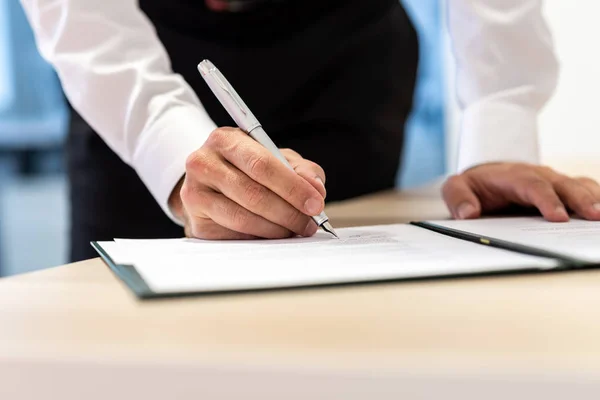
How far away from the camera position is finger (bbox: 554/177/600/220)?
0.74 m

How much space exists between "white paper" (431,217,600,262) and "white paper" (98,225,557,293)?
4 centimetres

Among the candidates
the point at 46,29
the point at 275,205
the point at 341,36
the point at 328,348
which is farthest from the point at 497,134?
the point at 328,348

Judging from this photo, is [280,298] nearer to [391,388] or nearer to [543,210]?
[391,388]

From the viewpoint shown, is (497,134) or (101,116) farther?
(497,134)

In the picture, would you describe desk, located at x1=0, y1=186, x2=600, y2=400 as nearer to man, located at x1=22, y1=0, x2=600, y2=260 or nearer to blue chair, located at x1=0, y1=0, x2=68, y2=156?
man, located at x1=22, y1=0, x2=600, y2=260

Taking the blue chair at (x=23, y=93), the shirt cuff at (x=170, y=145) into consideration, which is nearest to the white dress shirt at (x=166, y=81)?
the shirt cuff at (x=170, y=145)

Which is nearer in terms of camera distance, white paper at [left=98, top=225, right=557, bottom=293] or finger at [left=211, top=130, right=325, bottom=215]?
white paper at [left=98, top=225, right=557, bottom=293]

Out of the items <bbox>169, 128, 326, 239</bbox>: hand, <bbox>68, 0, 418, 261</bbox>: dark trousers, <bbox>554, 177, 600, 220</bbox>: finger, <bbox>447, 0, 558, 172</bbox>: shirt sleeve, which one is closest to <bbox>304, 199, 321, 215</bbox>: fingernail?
<bbox>169, 128, 326, 239</bbox>: hand

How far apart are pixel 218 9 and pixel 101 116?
1.15ft

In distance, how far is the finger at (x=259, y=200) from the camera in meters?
0.62

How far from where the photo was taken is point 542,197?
76 cm

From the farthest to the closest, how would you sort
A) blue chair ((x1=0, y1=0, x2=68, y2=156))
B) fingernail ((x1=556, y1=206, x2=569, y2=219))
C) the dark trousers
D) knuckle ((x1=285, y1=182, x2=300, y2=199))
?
blue chair ((x1=0, y1=0, x2=68, y2=156)) → the dark trousers → fingernail ((x1=556, y1=206, x2=569, y2=219)) → knuckle ((x1=285, y1=182, x2=300, y2=199))

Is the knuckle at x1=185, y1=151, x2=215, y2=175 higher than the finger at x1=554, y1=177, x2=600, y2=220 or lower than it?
higher

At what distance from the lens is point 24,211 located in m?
3.11
